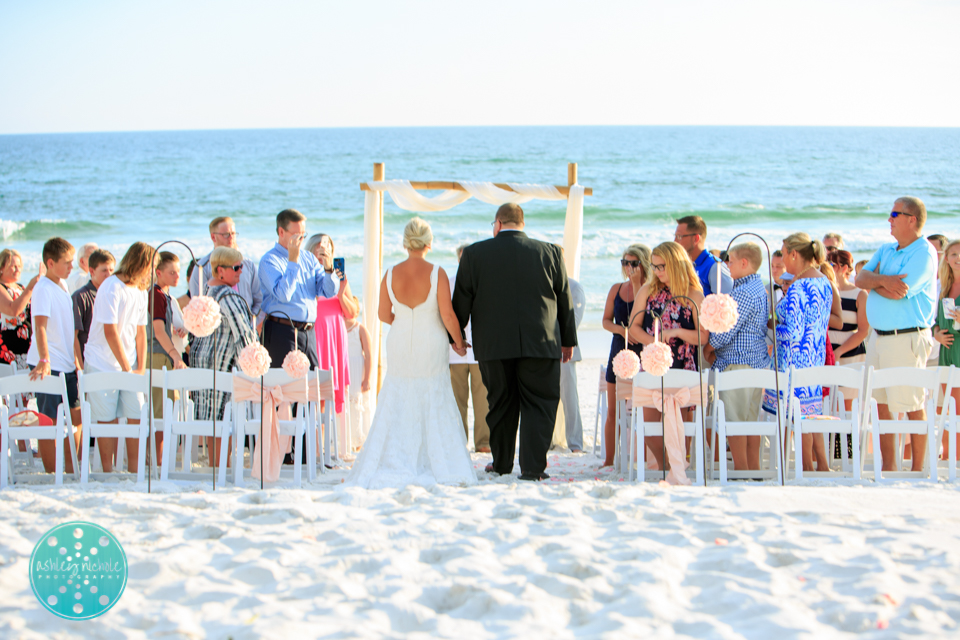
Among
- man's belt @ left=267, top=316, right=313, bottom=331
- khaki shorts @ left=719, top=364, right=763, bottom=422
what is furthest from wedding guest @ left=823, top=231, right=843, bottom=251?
man's belt @ left=267, top=316, right=313, bottom=331

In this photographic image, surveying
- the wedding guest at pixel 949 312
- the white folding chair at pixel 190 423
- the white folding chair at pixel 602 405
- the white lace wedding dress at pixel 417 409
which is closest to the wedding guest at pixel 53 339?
the white folding chair at pixel 190 423

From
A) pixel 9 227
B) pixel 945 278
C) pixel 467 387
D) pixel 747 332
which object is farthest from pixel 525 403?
pixel 9 227

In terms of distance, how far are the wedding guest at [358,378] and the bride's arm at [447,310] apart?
A: 1722mm

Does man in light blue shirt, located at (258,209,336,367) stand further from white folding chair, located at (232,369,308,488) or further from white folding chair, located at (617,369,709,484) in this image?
white folding chair, located at (617,369,709,484)

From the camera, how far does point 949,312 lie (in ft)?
19.7

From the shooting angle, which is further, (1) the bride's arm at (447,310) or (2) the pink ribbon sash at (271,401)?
(1) the bride's arm at (447,310)

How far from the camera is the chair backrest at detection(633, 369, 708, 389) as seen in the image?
496cm

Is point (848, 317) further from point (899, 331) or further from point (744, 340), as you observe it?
point (744, 340)

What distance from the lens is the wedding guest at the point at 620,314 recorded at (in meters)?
5.79

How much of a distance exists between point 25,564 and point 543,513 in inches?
92.2

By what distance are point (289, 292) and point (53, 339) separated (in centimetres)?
161

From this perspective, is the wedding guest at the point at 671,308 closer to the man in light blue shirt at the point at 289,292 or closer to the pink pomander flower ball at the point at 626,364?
the pink pomander flower ball at the point at 626,364

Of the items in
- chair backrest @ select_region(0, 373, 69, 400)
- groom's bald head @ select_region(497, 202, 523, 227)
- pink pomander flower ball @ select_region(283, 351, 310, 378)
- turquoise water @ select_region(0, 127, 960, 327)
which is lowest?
chair backrest @ select_region(0, 373, 69, 400)

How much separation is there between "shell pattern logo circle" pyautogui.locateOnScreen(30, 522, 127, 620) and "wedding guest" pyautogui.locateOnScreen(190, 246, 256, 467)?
2397 mm
